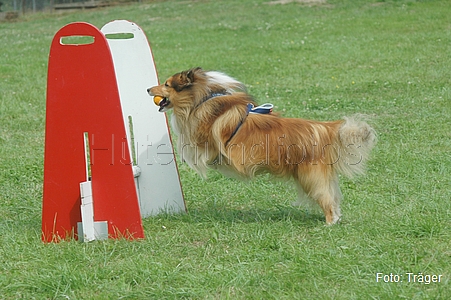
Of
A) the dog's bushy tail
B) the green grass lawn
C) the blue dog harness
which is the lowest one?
the green grass lawn

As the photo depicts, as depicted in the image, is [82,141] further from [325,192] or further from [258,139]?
[325,192]

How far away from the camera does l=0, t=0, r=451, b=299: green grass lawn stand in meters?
3.89

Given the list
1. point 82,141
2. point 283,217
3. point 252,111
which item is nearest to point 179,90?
point 252,111

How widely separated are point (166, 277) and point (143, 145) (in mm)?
1693

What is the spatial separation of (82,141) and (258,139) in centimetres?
137

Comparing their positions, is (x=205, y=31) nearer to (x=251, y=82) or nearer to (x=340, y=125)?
(x=251, y=82)

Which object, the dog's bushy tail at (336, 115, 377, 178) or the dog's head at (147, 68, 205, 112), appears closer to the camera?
the dog's bushy tail at (336, 115, 377, 178)

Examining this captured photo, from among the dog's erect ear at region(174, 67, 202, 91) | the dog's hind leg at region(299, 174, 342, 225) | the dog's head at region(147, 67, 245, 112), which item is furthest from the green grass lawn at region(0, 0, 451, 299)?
the dog's erect ear at region(174, 67, 202, 91)

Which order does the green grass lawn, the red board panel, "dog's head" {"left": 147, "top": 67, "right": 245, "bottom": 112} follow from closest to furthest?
the green grass lawn
the red board panel
"dog's head" {"left": 147, "top": 67, "right": 245, "bottom": 112}

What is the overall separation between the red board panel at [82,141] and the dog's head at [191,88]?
2.37ft

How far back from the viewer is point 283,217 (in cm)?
529

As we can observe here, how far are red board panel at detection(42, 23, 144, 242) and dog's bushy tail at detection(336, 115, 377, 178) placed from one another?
66.5 inches

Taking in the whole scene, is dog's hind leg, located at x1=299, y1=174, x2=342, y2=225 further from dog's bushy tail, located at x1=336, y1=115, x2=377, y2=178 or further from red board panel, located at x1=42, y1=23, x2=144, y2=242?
red board panel, located at x1=42, y1=23, x2=144, y2=242

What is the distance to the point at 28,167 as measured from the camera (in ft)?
22.9
